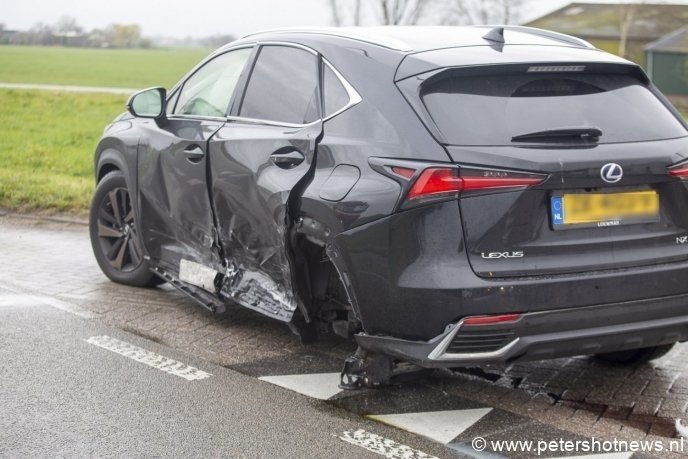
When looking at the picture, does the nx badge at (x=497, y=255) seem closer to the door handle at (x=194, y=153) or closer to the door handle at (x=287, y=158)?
the door handle at (x=287, y=158)

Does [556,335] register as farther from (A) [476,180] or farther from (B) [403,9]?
(B) [403,9]

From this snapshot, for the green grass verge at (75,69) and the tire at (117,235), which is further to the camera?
the green grass verge at (75,69)

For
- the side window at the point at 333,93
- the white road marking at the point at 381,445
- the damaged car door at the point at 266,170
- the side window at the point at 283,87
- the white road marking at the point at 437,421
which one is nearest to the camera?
the white road marking at the point at 381,445

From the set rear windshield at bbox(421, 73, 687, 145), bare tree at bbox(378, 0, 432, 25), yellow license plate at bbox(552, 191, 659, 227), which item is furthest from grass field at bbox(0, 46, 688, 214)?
bare tree at bbox(378, 0, 432, 25)

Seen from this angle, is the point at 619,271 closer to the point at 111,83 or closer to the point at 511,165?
the point at 511,165

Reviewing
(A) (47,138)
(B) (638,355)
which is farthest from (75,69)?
(B) (638,355)

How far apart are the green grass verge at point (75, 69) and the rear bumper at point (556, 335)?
24.2 m

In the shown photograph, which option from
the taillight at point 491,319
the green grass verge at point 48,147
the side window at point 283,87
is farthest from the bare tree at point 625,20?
the taillight at point 491,319

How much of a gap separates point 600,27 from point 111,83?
167ft

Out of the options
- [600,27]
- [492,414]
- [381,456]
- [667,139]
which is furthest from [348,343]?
[600,27]

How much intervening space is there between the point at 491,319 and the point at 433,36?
164 centimetres

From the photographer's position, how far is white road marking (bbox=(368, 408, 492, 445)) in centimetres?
427

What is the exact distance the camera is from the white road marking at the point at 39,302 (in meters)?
6.33

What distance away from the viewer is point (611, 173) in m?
4.17
